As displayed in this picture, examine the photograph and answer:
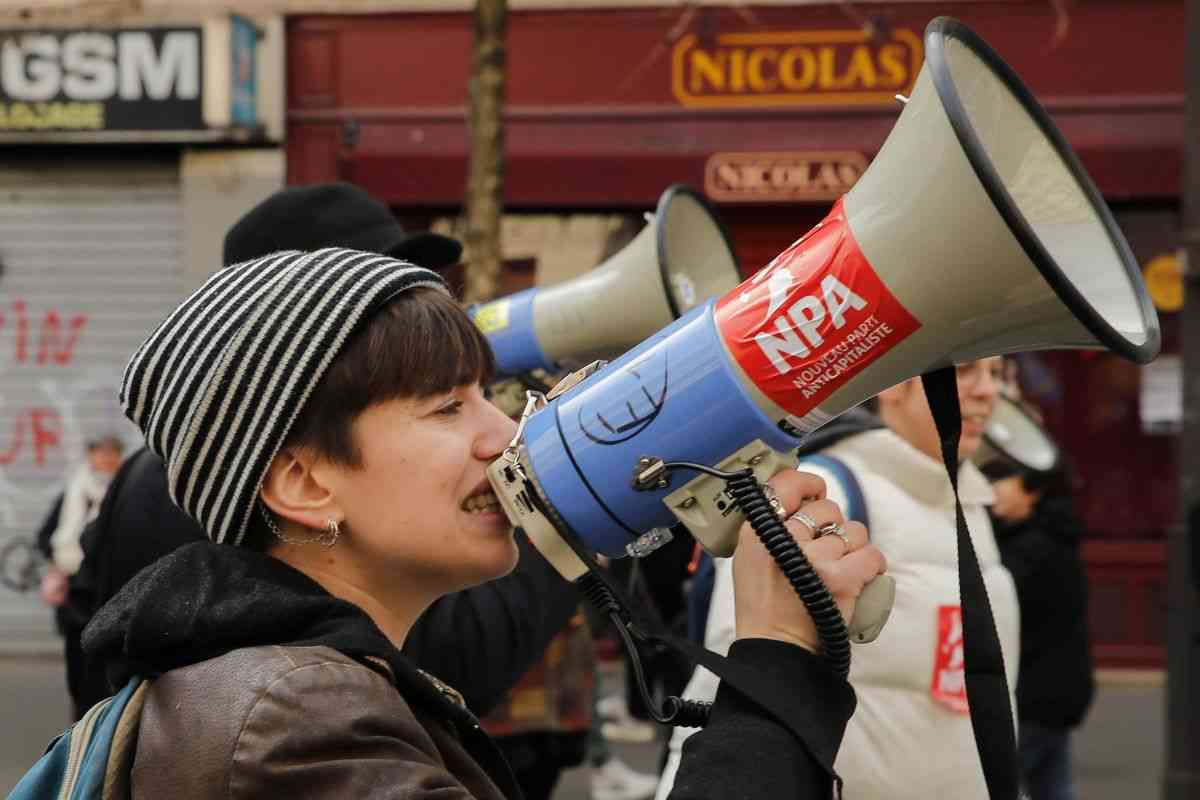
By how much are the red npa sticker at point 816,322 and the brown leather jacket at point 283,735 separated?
0.47 metres

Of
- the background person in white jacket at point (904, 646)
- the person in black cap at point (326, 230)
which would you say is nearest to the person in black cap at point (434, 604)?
the person in black cap at point (326, 230)

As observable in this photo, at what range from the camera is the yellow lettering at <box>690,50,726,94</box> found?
11.0m

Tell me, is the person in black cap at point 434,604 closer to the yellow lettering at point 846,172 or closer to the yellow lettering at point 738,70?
the yellow lettering at point 846,172

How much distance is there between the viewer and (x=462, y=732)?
1683 mm

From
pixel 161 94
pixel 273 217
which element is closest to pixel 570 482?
pixel 273 217

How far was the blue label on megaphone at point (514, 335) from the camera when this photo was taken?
3133 mm

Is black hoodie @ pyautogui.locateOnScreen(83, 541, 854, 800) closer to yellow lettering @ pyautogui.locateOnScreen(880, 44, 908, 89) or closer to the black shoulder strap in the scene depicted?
the black shoulder strap

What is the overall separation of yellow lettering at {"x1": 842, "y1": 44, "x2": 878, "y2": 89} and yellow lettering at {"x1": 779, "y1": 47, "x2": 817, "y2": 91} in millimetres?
221

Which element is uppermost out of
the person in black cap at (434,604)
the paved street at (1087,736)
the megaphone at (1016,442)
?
the person in black cap at (434,604)

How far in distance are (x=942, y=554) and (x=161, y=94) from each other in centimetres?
932

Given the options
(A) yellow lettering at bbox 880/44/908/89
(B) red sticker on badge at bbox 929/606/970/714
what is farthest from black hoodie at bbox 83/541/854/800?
(A) yellow lettering at bbox 880/44/908/89

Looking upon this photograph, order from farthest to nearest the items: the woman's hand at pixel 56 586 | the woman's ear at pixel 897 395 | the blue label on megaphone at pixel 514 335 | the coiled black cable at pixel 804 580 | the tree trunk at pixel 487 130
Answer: the woman's hand at pixel 56 586 < the tree trunk at pixel 487 130 < the woman's ear at pixel 897 395 < the blue label on megaphone at pixel 514 335 < the coiled black cable at pixel 804 580

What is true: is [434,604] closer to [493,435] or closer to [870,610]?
[493,435]

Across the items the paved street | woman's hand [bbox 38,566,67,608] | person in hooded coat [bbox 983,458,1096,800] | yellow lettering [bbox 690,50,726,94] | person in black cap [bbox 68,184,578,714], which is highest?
yellow lettering [bbox 690,50,726,94]
